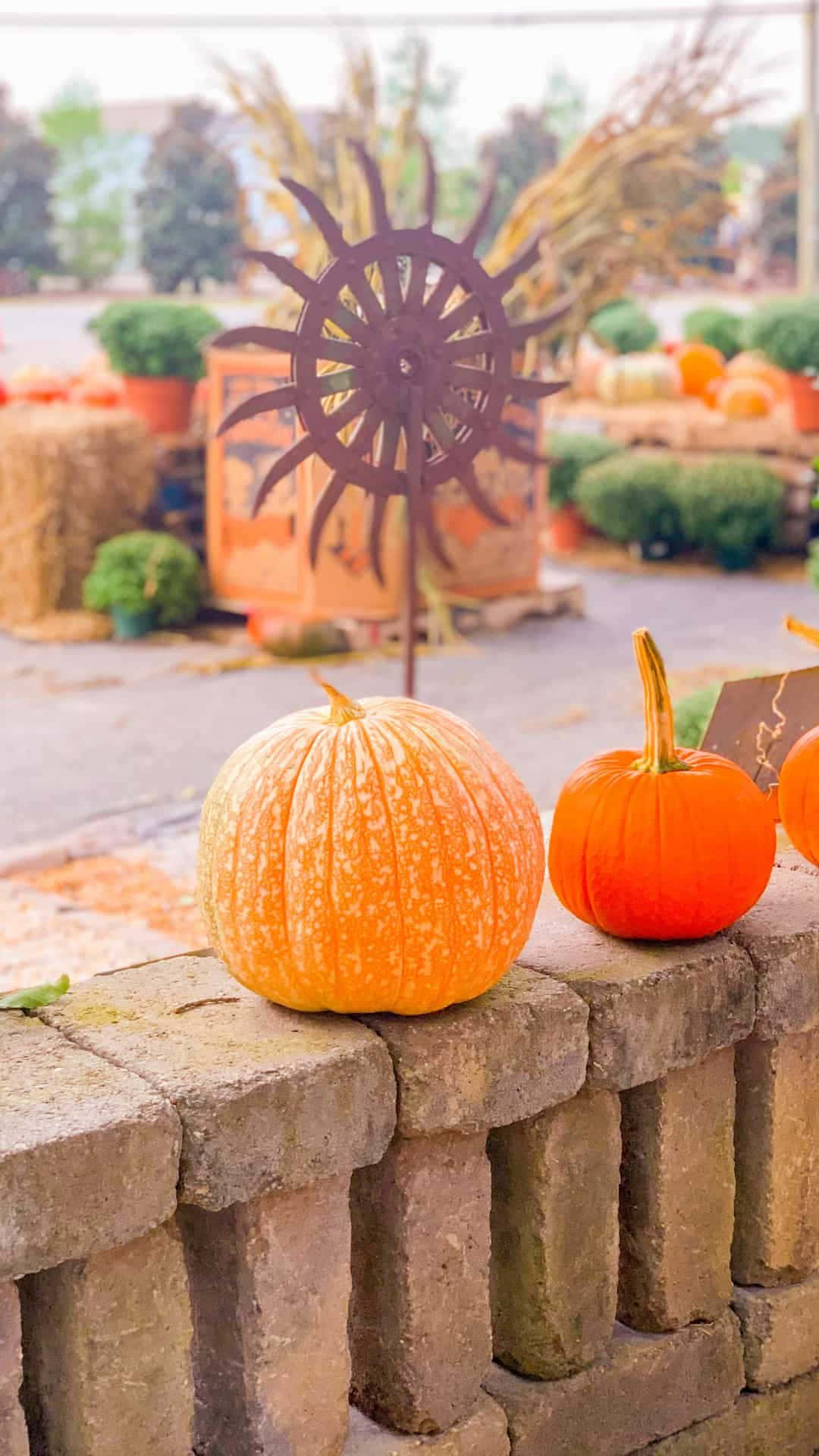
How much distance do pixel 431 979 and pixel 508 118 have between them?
529 inches

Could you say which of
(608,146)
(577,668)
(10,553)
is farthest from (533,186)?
(10,553)

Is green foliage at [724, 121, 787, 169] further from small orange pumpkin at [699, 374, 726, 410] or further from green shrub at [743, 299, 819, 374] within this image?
green shrub at [743, 299, 819, 374]

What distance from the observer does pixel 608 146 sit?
26.0ft

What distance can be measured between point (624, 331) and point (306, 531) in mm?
4642

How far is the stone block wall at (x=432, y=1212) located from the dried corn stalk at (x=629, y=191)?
5644mm

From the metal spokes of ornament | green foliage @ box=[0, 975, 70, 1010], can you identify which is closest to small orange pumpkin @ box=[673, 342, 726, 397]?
the metal spokes of ornament

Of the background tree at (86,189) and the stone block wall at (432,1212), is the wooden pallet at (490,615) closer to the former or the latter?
the stone block wall at (432,1212)

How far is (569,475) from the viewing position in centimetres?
1012

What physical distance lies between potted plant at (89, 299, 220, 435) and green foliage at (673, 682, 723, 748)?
5024 mm

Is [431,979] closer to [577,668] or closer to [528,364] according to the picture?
[577,668]

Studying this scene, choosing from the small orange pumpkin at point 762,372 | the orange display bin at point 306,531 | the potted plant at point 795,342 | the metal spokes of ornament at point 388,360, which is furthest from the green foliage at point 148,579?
the metal spokes of ornament at point 388,360

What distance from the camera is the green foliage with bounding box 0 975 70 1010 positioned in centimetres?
178

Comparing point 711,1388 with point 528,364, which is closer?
point 711,1388

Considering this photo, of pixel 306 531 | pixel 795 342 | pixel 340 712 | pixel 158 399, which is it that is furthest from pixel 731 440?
pixel 340 712
